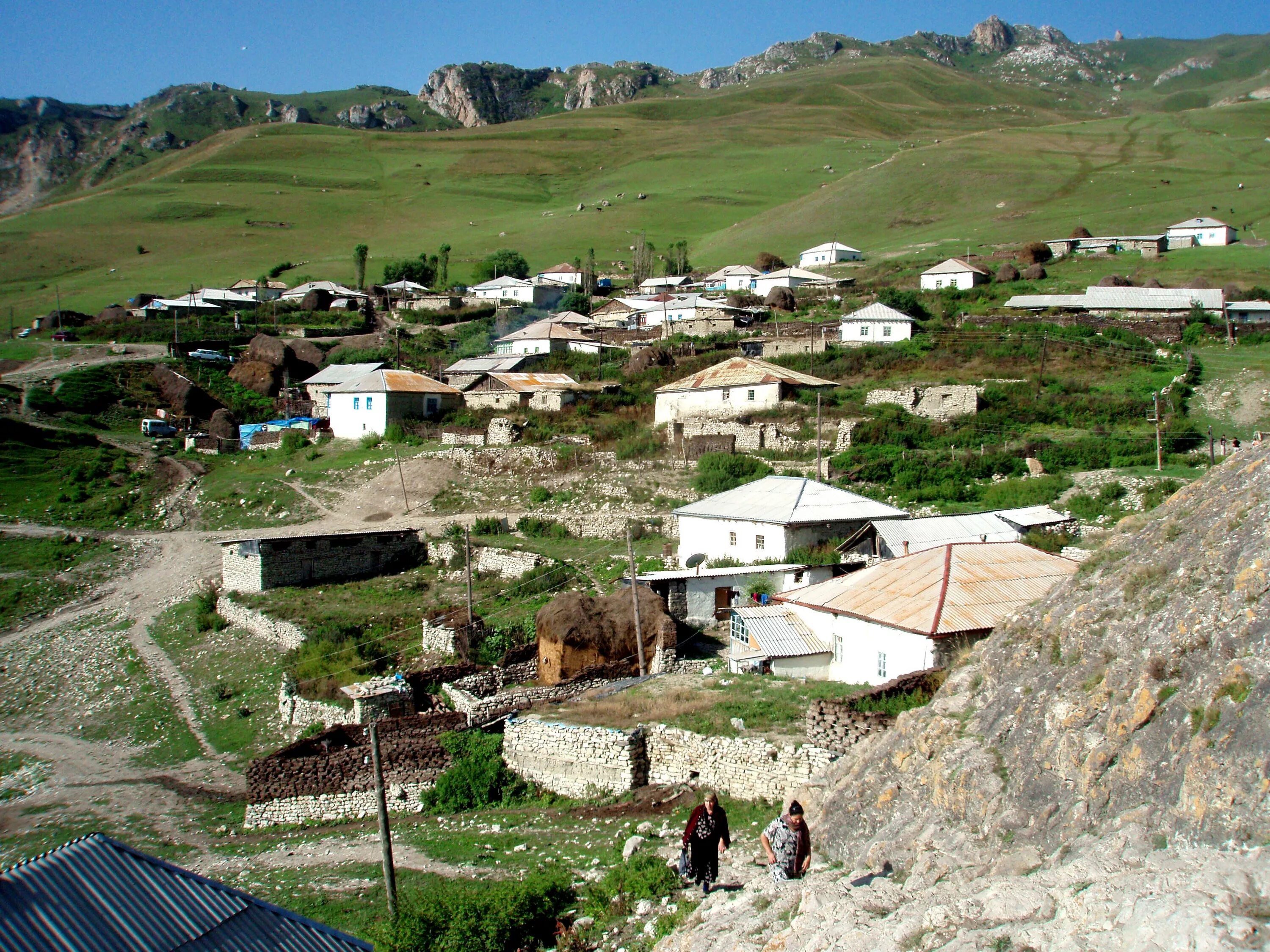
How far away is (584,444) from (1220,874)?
28.7 meters

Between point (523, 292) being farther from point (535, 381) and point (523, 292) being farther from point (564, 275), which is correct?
point (535, 381)

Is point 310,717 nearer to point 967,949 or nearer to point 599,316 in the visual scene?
point 967,949

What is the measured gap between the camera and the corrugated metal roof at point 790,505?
21.7m

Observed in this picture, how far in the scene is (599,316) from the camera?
193 ft

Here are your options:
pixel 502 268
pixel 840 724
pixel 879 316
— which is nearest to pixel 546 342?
pixel 879 316

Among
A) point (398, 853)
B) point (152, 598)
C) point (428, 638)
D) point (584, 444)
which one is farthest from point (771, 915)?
point (584, 444)

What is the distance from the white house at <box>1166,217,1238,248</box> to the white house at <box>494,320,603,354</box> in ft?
143

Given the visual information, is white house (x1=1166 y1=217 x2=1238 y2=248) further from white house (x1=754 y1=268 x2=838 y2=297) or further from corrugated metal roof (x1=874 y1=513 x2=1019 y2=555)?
corrugated metal roof (x1=874 y1=513 x2=1019 y2=555)

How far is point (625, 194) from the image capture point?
429 ft

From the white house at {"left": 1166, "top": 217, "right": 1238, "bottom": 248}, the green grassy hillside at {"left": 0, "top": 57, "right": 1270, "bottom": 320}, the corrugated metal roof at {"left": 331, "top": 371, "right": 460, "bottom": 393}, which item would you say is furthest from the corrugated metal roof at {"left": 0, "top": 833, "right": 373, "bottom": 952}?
the white house at {"left": 1166, "top": 217, "right": 1238, "bottom": 248}

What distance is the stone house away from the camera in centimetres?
2459

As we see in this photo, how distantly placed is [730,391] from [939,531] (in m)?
15.4

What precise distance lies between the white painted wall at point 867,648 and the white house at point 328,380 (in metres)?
29.8

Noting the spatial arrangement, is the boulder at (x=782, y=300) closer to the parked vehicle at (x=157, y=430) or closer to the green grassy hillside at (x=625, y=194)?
the green grassy hillside at (x=625, y=194)
